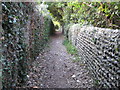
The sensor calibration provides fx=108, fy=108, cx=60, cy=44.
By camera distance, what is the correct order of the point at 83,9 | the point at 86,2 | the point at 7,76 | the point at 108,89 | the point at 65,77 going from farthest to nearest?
1. the point at 83,9
2. the point at 86,2
3. the point at 65,77
4. the point at 108,89
5. the point at 7,76

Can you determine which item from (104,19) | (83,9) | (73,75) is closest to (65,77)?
(73,75)

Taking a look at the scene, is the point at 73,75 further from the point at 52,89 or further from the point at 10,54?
the point at 10,54

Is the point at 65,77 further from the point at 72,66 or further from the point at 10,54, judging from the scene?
the point at 10,54

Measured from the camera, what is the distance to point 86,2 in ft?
19.9

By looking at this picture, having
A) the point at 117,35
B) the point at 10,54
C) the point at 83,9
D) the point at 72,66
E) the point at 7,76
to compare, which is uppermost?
the point at 83,9

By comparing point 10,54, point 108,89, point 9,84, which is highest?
point 10,54

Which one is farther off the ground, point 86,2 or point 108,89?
point 86,2

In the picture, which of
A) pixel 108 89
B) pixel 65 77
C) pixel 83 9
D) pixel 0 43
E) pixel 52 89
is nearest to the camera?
pixel 0 43

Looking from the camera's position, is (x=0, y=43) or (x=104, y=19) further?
(x=104, y=19)

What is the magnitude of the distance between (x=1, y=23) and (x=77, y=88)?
2781mm

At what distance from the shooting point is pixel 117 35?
234 cm

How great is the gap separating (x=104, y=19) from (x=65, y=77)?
326 centimetres

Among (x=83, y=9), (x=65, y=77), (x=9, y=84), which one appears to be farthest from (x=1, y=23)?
(x=83, y=9)

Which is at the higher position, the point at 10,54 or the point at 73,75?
the point at 10,54
